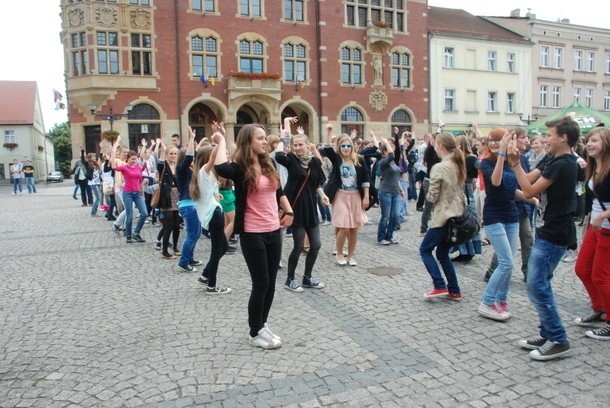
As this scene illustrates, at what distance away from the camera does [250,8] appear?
33.2 meters

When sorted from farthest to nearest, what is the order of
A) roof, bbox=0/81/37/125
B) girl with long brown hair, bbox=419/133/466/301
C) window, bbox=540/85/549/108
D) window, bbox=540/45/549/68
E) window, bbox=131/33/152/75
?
roof, bbox=0/81/37/125
window, bbox=540/85/549/108
window, bbox=540/45/549/68
window, bbox=131/33/152/75
girl with long brown hair, bbox=419/133/466/301

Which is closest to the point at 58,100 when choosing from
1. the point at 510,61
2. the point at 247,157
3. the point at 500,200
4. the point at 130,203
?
the point at 130,203

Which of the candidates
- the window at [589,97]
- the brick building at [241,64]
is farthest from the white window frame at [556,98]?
the brick building at [241,64]

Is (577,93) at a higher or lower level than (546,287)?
higher

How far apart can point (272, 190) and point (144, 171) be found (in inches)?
290

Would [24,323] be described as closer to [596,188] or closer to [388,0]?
[596,188]

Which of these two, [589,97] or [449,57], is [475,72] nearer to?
[449,57]

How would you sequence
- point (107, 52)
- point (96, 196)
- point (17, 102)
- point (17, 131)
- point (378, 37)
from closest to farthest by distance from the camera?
point (96, 196) → point (107, 52) → point (378, 37) → point (17, 131) → point (17, 102)

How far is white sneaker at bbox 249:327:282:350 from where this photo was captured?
14.6 ft

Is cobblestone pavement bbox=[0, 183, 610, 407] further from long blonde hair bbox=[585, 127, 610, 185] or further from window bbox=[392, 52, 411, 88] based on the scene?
window bbox=[392, 52, 411, 88]

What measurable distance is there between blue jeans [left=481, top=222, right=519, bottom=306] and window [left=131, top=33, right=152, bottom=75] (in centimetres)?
2965

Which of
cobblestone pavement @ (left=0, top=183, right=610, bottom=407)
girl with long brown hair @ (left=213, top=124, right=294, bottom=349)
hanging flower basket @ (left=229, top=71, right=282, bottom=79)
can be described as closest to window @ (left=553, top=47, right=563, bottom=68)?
hanging flower basket @ (left=229, top=71, right=282, bottom=79)

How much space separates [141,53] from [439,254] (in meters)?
29.4

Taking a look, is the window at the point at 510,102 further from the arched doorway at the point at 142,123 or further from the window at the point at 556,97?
the arched doorway at the point at 142,123
